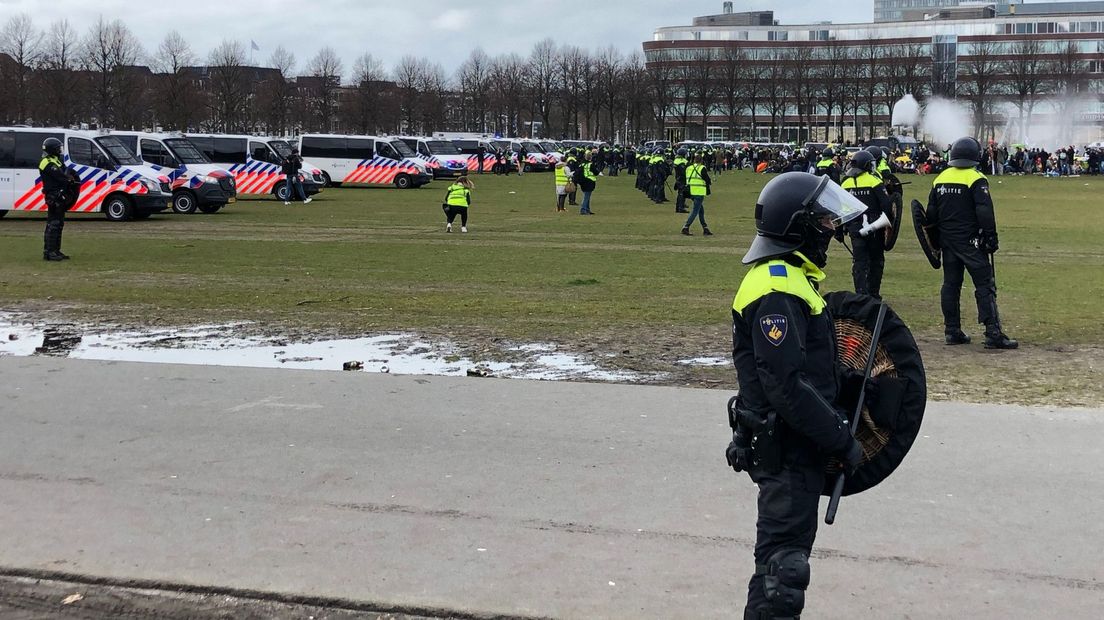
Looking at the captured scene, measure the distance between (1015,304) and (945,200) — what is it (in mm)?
3264

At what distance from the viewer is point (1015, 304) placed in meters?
13.2

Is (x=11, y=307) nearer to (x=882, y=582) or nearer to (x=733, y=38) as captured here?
(x=882, y=582)

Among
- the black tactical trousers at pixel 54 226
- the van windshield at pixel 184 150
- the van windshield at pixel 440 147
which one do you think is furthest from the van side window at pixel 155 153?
the van windshield at pixel 440 147

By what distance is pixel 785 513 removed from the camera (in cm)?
380

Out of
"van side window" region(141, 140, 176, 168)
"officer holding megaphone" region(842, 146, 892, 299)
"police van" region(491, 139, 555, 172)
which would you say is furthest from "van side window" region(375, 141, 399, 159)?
"officer holding megaphone" region(842, 146, 892, 299)

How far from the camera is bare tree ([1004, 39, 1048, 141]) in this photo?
3563 inches

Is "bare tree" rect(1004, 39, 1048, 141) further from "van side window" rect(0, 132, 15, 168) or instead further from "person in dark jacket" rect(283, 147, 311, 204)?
"van side window" rect(0, 132, 15, 168)

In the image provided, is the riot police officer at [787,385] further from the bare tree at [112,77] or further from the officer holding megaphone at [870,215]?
the bare tree at [112,77]

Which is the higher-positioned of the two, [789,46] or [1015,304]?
[789,46]

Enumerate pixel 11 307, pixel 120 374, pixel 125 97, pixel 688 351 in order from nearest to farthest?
pixel 120 374, pixel 688 351, pixel 11 307, pixel 125 97

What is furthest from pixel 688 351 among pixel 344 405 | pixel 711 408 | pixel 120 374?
pixel 120 374

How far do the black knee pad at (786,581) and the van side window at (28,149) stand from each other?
25806mm

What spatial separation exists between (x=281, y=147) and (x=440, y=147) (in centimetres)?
1787

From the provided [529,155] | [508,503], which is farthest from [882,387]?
[529,155]
